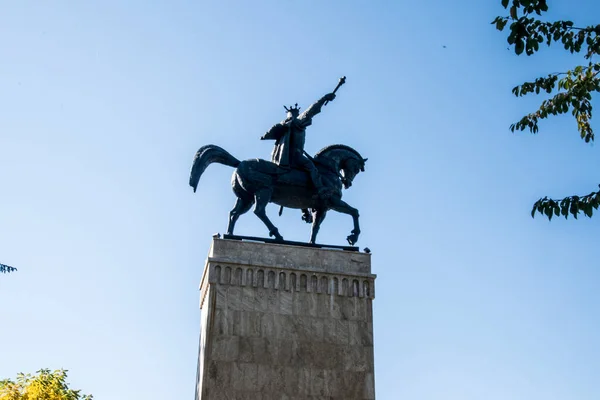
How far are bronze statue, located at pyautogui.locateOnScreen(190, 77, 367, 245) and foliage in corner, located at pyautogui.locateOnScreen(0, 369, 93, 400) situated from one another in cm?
765

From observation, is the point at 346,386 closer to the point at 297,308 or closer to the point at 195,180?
the point at 297,308

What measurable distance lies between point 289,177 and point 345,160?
166 cm

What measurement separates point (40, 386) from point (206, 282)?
24.1ft

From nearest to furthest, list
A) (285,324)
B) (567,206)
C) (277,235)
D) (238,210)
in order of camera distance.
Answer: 1. (567,206)
2. (285,324)
3. (277,235)
4. (238,210)

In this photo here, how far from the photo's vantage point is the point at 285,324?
1805 centimetres

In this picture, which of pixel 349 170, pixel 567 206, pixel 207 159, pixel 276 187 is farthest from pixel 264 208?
pixel 567 206

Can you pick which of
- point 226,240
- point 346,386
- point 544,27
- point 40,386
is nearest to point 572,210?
point 544,27

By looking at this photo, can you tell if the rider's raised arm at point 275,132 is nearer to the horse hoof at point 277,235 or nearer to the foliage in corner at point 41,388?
the horse hoof at point 277,235

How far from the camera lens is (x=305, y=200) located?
19.9 metres

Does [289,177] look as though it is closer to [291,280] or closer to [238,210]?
[238,210]

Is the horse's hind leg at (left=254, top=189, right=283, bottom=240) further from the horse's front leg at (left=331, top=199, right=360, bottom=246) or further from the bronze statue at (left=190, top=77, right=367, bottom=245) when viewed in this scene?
the horse's front leg at (left=331, top=199, right=360, bottom=246)

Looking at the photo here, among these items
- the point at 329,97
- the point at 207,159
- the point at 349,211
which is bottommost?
the point at 349,211

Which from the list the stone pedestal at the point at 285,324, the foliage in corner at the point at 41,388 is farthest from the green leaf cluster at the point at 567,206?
the foliage in corner at the point at 41,388

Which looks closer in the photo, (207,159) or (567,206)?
(567,206)
